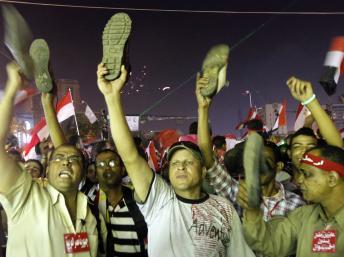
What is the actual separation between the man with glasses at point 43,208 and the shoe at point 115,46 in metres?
0.62

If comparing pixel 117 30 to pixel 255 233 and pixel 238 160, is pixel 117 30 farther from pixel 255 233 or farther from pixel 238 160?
pixel 238 160

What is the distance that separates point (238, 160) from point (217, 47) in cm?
137

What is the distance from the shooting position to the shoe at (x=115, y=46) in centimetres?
277

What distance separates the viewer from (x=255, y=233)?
2.60 meters

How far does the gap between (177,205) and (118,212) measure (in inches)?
36.3

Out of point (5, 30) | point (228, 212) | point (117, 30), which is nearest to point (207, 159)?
point (228, 212)

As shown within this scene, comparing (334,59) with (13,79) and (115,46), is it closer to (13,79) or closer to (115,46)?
(115,46)

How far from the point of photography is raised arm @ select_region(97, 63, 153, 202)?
271cm

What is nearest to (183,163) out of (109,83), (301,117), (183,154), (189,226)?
(183,154)

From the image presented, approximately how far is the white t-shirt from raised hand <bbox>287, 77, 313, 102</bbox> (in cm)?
133

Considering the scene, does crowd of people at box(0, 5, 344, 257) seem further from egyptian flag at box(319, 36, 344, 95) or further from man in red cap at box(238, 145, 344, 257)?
egyptian flag at box(319, 36, 344, 95)

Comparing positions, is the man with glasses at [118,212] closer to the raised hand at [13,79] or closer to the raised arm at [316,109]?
the raised hand at [13,79]

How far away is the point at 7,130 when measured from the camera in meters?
2.69

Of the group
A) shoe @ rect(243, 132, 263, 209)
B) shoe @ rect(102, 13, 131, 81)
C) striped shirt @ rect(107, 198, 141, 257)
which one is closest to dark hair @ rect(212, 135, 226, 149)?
striped shirt @ rect(107, 198, 141, 257)
